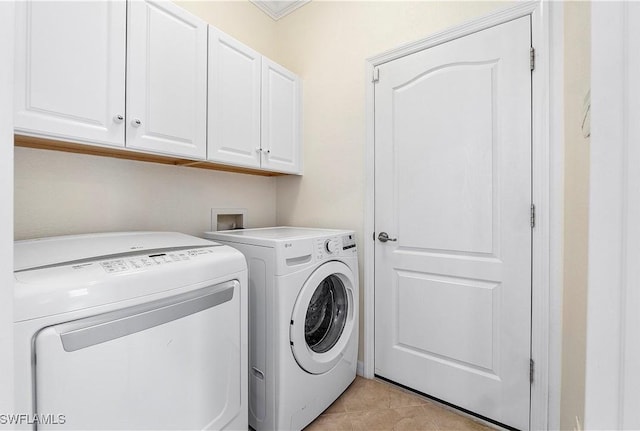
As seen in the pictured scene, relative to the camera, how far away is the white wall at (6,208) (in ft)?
1.33

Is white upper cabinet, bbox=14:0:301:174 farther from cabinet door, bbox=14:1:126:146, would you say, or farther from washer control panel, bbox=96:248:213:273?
washer control panel, bbox=96:248:213:273

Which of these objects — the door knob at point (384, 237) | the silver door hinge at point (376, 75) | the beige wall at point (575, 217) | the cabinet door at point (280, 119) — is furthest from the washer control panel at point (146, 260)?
the silver door hinge at point (376, 75)

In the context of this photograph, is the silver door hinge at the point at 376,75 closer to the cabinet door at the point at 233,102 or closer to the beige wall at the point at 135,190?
the cabinet door at the point at 233,102

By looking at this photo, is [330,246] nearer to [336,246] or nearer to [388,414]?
[336,246]

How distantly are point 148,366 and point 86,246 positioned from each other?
52 centimetres

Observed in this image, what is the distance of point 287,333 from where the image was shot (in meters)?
1.36

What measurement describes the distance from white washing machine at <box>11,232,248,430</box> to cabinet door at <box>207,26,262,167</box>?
692 mm

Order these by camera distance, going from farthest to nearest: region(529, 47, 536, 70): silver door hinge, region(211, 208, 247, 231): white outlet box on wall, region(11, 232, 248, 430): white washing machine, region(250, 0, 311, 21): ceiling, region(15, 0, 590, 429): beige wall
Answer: region(250, 0, 311, 21): ceiling, region(211, 208, 247, 231): white outlet box on wall, region(529, 47, 536, 70): silver door hinge, region(15, 0, 590, 429): beige wall, region(11, 232, 248, 430): white washing machine

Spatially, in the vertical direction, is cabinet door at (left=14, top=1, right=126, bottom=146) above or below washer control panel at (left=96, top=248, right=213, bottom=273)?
above

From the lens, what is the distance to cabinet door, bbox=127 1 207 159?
4.23ft

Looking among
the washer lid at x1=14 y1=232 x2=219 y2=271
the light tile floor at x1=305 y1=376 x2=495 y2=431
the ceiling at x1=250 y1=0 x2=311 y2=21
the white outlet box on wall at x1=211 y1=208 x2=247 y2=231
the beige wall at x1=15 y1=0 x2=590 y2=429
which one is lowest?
the light tile floor at x1=305 y1=376 x2=495 y2=431

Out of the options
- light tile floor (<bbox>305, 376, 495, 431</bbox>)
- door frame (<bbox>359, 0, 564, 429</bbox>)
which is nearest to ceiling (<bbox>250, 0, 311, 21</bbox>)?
door frame (<bbox>359, 0, 564, 429</bbox>)

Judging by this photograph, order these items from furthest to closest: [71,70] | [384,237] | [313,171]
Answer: [313,171] < [384,237] < [71,70]

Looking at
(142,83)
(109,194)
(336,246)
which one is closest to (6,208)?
(142,83)
